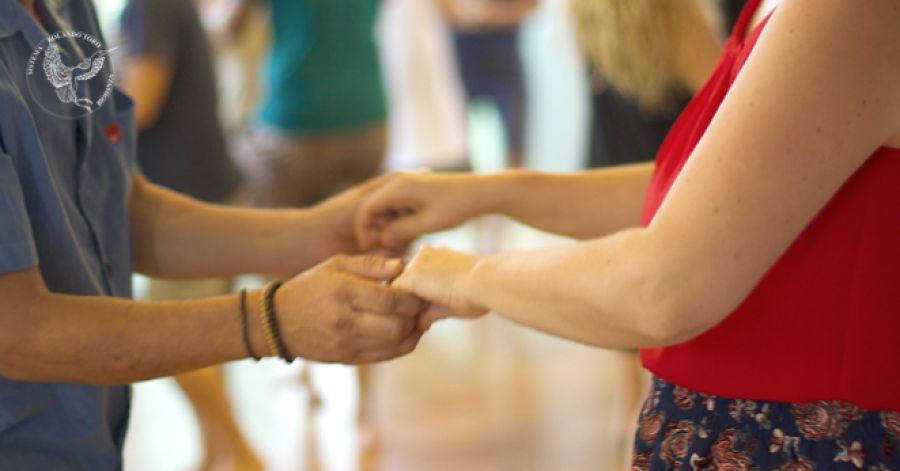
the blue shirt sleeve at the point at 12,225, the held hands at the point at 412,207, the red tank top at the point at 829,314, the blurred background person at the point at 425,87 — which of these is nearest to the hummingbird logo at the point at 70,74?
the blue shirt sleeve at the point at 12,225

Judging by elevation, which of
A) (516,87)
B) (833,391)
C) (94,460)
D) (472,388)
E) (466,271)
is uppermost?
(516,87)

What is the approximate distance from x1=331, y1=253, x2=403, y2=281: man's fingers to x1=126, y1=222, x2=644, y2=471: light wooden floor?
1620 mm

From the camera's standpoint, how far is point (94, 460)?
129cm

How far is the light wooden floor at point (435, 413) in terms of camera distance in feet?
9.77

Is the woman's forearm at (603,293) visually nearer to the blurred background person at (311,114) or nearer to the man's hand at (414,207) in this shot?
the man's hand at (414,207)

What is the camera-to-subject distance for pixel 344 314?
128 centimetres

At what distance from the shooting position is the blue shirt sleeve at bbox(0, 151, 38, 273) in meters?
1.09

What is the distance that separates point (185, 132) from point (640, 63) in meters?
1.27

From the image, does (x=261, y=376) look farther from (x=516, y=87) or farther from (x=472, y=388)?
(x=516, y=87)

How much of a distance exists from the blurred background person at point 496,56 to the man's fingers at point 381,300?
297 centimetres

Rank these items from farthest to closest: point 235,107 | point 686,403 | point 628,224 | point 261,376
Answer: point 235,107, point 261,376, point 628,224, point 686,403

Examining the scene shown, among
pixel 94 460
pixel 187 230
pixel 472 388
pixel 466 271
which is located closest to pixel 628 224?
pixel 466 271

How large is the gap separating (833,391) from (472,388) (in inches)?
96.2

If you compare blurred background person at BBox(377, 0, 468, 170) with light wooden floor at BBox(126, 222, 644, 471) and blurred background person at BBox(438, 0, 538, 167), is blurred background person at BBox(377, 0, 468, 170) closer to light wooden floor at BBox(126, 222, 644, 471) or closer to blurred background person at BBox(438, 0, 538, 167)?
blurred background person at BBox(438, 0, 538, 167)
